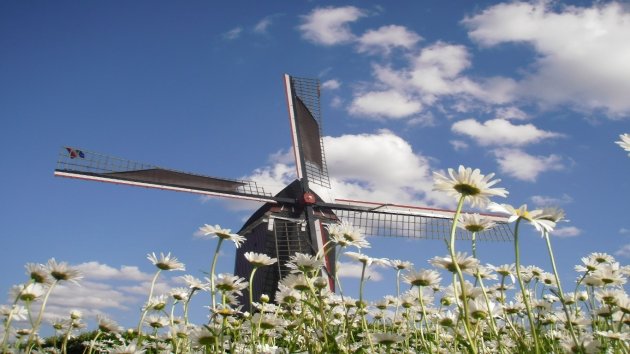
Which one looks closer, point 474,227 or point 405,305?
point 474,227

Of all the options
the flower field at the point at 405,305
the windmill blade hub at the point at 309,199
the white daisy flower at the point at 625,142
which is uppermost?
the windmill blade hub at the point at 309,199

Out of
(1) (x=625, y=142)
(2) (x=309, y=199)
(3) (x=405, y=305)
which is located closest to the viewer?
(1) (x=625, y=142)

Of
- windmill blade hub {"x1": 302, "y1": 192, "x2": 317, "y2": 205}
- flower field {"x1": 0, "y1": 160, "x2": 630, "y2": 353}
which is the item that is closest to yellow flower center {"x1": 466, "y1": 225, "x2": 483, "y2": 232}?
flower field {"x1": 0, "y1": 160, "x2": 630, "y2": 353}

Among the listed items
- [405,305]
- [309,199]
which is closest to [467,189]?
[405,305]

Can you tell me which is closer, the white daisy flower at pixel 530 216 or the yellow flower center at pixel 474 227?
the white daisy flower at pixel 530 216

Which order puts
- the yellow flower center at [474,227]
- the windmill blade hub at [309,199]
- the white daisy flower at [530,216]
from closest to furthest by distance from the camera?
1. the white daisy flower at [530,216]
2. the yellow flower center at [474,227]
3. the windmill blade hub at [309,199]

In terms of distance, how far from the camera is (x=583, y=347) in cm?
244

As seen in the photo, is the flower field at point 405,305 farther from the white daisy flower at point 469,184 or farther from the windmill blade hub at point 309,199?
the windmill blade hub at point 309,199

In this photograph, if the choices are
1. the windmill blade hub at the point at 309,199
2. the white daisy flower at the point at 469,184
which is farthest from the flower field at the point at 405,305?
the windmill blade hub at the point at 309,199

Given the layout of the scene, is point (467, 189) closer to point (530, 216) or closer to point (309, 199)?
point (530, 216)

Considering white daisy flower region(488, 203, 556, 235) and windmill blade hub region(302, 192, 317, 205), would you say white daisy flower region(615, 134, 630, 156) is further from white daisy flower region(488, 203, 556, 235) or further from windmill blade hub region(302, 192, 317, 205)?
windmill blade hub region(302, 192, 317, 205)

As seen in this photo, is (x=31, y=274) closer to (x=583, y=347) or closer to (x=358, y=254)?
(x=358, y=254)

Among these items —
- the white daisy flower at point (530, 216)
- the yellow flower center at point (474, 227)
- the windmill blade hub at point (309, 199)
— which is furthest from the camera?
the windmill blade hub at point (309, 199)

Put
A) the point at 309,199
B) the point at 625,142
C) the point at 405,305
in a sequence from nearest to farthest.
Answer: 1. the point at 625,142
2. the point at 405,305
3. the point at 309,199
